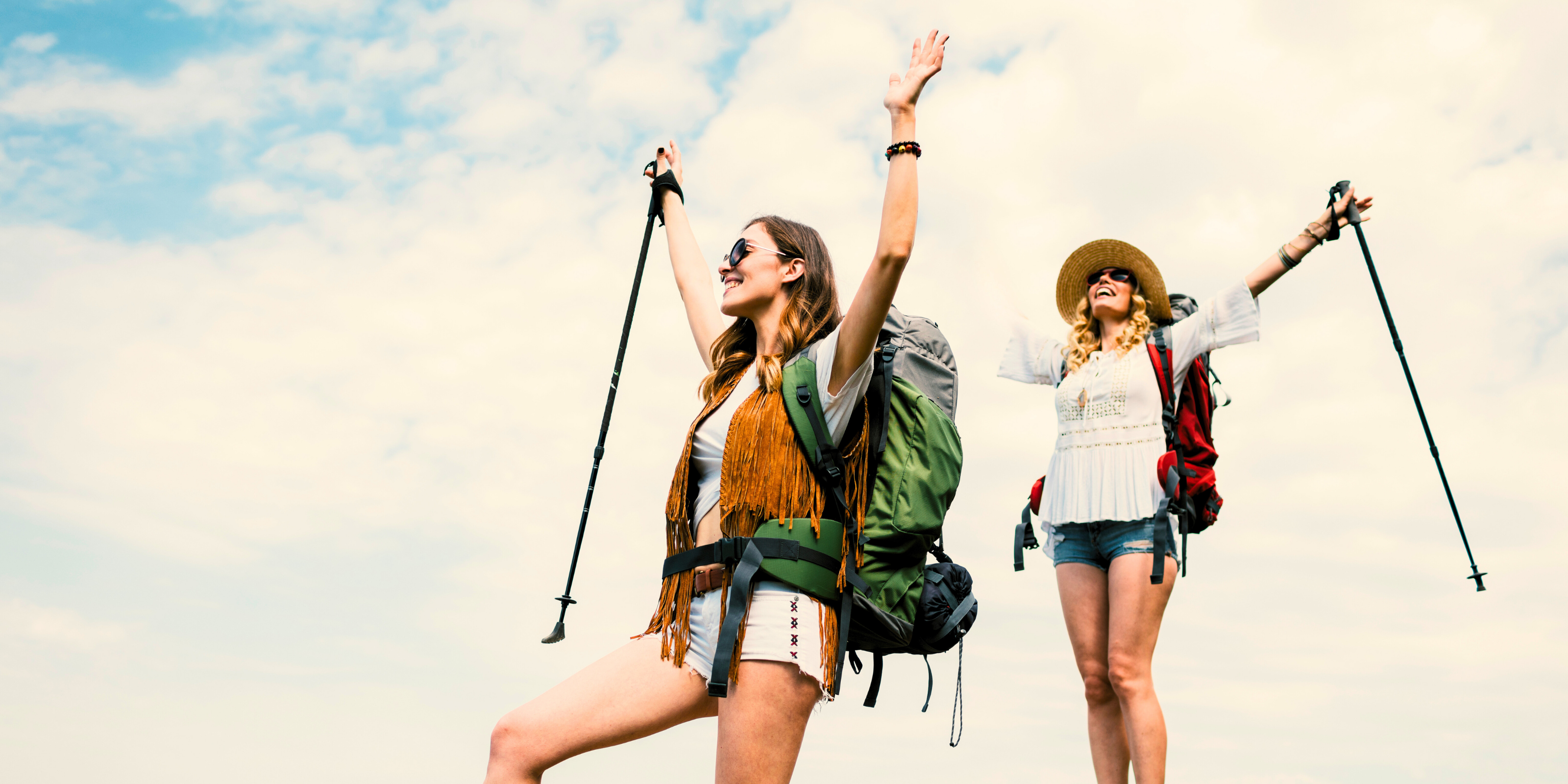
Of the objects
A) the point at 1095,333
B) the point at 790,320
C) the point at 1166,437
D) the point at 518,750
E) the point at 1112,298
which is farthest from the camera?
the point at 1095,333

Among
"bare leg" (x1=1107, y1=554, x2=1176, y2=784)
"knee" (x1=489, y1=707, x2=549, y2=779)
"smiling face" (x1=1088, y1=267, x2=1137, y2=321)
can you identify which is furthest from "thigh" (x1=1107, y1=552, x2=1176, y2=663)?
"knee" (x1=489, y1=707, x2=549, y2=779)

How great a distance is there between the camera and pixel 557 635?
427 cm

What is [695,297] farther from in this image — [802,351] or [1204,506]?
[1204,506]

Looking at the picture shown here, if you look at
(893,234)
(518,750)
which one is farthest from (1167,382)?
(518,750)

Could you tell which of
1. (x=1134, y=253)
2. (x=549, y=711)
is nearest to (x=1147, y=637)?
(x=1134, y=253)

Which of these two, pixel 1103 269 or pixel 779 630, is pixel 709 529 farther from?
pixel 1103 269

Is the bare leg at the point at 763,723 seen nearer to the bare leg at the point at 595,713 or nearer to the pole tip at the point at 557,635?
the bare leg at the point at 595,713

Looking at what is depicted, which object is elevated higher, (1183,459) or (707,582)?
(1183,459)

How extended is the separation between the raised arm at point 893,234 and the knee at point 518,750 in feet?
4.20

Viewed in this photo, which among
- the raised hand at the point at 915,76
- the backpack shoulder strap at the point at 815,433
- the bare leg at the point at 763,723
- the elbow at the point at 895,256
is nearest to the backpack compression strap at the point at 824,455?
the backpack shoulder strap at the point at 815,433

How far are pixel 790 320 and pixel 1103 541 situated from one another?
2.29 meters

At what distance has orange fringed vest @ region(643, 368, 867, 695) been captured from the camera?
336 centimetres

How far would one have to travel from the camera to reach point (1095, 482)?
5344mm

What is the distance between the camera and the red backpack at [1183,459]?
5.16 meters
